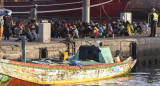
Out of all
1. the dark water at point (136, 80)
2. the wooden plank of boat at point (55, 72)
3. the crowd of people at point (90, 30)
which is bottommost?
the dark water at point (136, 80)

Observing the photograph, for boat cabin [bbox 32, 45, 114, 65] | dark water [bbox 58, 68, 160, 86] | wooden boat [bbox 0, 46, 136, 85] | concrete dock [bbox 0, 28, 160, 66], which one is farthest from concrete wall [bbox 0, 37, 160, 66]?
dark water [bbox 58, 68, 160, 86]

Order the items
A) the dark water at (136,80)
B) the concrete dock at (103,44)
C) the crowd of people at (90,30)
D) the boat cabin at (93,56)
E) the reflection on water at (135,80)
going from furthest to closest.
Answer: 1. the crowd of people at (90,30)
2. the concrete dock at (103,44)
3. the boat cabin at (93,56)
4. the dark water at (136,80)
5. the reflection on water at (135,80)

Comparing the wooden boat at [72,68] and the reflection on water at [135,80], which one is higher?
the wooden boat at [72,68]

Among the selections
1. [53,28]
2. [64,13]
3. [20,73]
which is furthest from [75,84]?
[64,13]

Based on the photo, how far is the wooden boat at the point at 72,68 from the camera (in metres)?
19.1

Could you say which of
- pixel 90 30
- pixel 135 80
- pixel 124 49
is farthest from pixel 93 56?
pixel 90 30

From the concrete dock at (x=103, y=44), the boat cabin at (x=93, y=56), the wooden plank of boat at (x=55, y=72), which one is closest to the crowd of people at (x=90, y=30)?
the concrete dock at (x=103, y=44)

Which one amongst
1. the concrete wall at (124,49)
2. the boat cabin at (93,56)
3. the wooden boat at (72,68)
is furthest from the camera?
the concrete wall at (124,49)

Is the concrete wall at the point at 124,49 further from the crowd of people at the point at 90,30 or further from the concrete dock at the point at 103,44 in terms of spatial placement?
the crowd of people at the point at 90,30

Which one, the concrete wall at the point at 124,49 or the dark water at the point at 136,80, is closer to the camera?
the dark water at the point at 136,80

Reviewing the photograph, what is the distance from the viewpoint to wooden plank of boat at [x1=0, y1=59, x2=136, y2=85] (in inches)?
747

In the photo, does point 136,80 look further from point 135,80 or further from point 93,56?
point 93,56

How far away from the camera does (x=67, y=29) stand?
1257 inches

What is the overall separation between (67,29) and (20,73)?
1295cm
